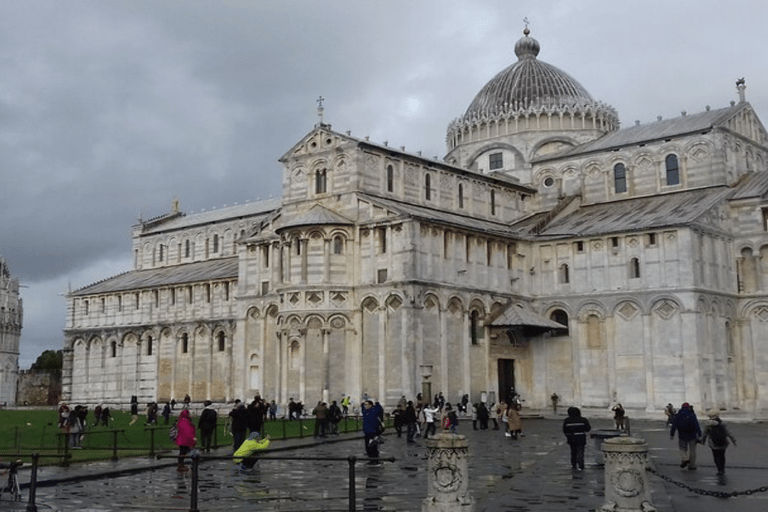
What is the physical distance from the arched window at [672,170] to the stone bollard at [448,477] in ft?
150

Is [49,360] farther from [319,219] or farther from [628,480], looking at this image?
[628,480]

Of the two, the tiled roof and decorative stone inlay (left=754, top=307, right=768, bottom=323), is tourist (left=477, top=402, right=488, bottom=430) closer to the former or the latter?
the tiled roof

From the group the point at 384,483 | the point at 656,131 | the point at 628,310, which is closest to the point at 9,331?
the point at 656,131

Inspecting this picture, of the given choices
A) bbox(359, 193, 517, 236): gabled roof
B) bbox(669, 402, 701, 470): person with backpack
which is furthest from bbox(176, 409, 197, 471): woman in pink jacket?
bbox(359, 193, 517, 236): gabled roof

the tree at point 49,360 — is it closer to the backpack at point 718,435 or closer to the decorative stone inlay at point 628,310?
the decorative stone inlay at point 628,310

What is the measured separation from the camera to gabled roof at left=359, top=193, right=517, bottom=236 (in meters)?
47.4

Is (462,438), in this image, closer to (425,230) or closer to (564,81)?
(425,230)

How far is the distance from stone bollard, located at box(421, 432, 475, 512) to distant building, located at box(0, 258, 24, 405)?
9944cm

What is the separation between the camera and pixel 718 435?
2027cm

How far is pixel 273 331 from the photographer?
52.5 m

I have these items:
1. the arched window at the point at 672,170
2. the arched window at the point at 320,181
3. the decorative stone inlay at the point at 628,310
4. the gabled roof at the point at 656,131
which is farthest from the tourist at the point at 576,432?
the gabled roof at the point at 656,131

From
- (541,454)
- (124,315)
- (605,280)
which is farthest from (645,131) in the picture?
(124,315)

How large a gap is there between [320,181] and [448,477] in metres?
38.9

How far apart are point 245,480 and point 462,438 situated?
7971mm
